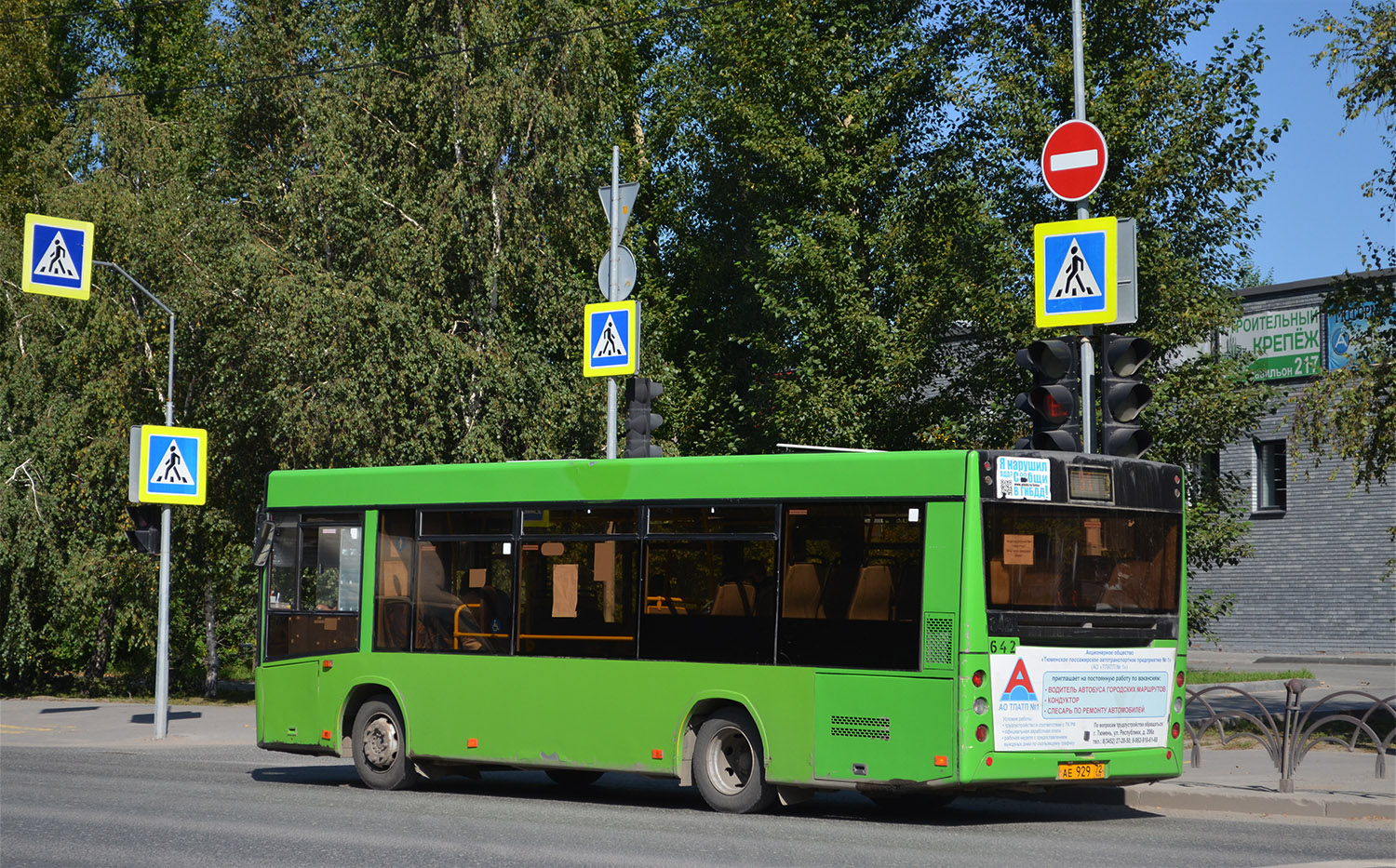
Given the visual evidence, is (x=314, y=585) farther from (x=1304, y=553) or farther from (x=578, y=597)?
(x=1304, y=553)

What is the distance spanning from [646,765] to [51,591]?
74.9 feet

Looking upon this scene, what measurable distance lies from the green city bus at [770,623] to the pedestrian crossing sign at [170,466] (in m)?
8.52

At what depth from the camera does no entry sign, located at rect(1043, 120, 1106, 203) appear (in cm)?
1636

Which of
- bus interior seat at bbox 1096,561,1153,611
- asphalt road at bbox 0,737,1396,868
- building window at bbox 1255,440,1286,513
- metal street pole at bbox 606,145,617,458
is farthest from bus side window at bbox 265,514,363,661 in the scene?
building window at bbox 1255,440,1286,513

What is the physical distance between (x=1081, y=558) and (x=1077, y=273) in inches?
145

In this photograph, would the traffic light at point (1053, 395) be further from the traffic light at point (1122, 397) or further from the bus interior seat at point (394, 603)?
the bus interior seat at point (394, 603)

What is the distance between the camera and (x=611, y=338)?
71.8 ft

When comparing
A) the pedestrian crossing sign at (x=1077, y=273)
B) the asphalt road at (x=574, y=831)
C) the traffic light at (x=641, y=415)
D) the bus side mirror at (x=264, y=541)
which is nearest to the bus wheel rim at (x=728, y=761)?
the asphalt road at (x=574, y=831)

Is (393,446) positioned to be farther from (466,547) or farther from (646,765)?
(646,765)

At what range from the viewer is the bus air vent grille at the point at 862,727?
1227 centimetres

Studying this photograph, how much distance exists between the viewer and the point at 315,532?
54.3 ft

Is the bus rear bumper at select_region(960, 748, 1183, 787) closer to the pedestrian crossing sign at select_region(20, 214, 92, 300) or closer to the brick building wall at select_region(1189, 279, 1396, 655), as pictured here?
the pedestrian crossing sign at select_region(20, 214, 92, 300)

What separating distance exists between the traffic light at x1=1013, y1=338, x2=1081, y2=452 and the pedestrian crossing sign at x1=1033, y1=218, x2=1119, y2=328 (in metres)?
0.88

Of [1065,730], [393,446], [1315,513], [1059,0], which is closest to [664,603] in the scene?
[1065,730]
